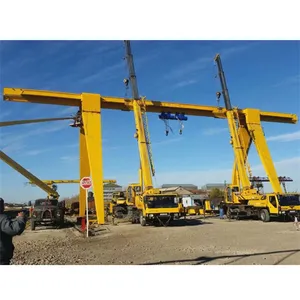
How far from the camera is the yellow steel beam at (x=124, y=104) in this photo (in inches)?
720

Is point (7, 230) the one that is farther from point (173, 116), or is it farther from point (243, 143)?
point (243, 143)

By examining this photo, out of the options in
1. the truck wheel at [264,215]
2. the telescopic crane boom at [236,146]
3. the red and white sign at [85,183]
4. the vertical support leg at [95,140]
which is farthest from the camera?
the telescopic crane boom at [236,146]

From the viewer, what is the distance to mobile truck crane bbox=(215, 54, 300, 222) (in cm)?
1811

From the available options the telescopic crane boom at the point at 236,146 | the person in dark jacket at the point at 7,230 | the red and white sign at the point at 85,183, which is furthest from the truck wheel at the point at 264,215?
the person in dark jacket at the point at 7,230

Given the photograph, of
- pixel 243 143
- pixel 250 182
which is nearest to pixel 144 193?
pixel 250 182

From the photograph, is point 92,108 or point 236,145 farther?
point 236,145

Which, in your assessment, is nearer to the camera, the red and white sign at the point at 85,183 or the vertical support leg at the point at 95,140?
the red and white sign at the point at 85,183

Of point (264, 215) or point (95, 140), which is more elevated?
point (95, 140)

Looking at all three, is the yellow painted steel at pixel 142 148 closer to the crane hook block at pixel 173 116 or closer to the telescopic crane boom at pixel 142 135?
the telescopic crane boom at pixel 142 135

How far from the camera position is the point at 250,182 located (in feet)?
74.0

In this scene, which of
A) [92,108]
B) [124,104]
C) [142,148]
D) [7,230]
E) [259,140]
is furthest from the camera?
[259,140]

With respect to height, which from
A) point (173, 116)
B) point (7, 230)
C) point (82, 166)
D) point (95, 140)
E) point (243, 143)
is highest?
point (173, 116)

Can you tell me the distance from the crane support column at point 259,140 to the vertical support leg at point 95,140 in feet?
38.6

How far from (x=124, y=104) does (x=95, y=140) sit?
3.68 m
